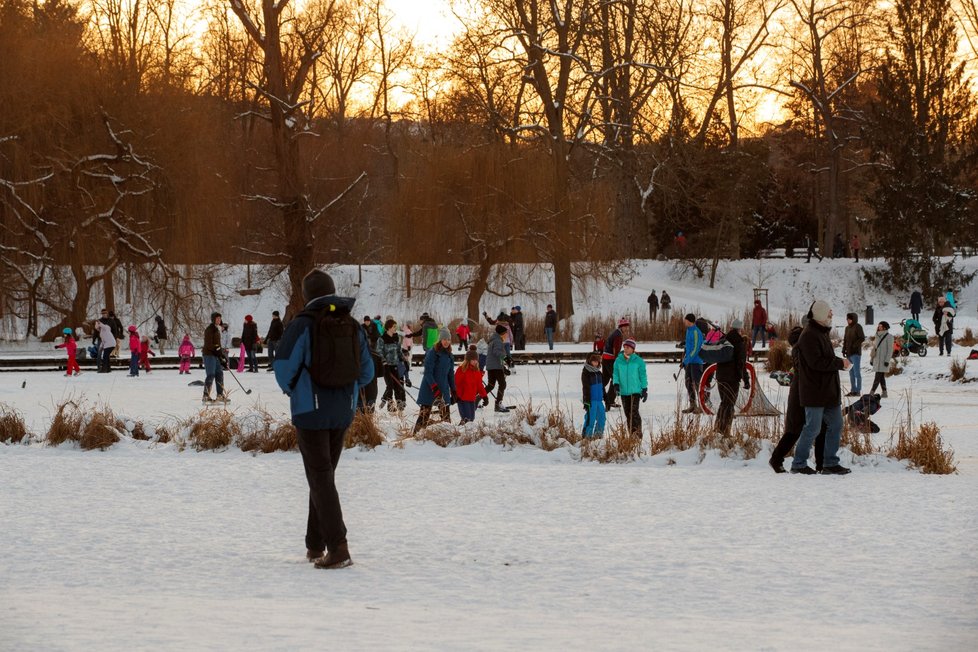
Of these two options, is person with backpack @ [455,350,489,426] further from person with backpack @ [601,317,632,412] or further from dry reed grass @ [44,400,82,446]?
dry reed grass @ [44,400,82,446]

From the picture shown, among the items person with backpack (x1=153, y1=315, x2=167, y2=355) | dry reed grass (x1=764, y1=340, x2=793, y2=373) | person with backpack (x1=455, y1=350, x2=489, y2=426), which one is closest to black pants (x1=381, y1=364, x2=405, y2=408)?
person with backpack (x1=455, y1=350, x2=489, y2=426)

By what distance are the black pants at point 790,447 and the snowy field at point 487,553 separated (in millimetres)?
189

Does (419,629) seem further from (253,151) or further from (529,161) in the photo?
(253,151)

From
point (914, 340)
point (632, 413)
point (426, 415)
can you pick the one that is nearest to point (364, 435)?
point (426, 415)

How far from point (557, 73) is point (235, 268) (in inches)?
641

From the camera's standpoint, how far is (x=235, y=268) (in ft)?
179

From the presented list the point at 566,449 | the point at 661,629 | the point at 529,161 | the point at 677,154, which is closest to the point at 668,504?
the point at 566,449

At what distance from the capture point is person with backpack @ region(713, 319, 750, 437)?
1445 centimetres

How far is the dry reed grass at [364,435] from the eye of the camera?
1294 centimetres

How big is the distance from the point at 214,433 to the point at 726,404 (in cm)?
539

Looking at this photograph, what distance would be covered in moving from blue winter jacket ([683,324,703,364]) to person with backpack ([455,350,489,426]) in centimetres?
330

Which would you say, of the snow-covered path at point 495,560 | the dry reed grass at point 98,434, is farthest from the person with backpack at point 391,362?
the snow-covered path at point 495,560

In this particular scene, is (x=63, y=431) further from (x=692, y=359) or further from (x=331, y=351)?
(x=692, y=359)

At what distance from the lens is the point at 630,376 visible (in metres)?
14.6
